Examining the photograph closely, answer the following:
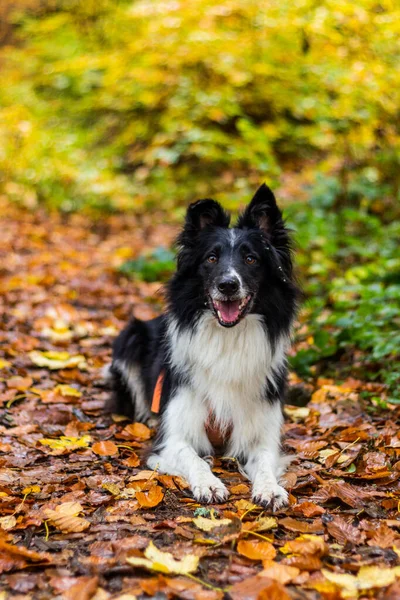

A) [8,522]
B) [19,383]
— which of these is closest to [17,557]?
[8,522]

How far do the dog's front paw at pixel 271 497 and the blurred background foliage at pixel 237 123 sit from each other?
185 centimetres

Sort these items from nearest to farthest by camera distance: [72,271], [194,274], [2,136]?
[194,274]
[72,271]
[2,136]

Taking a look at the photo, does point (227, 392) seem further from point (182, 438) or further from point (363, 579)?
point (363, 579)

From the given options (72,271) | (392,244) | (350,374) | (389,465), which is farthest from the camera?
(72,271)

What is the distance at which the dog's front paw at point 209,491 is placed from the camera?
3.18 meters

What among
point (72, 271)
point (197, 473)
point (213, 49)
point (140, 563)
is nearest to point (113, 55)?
point (213, 49)

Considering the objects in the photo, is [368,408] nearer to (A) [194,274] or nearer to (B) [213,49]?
(A) [194,274]

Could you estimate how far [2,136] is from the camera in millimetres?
12008

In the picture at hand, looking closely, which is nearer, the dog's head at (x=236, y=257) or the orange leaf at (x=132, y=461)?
the dog's head at (x=236, y=257)

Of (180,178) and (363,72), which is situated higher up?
(363,72)

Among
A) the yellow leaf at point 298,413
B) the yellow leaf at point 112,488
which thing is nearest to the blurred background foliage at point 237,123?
the yellow leaf at point 298,413

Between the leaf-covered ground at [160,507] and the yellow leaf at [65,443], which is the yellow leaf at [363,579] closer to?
the leaf-covered ground at [160,507]

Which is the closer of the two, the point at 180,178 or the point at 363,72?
the point at 363,72

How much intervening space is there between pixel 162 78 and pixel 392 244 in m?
6.05
